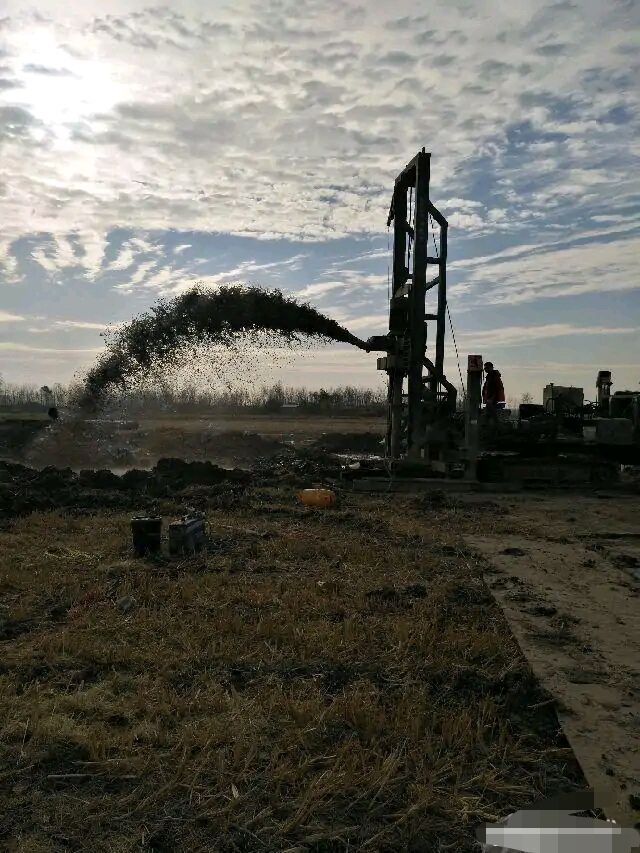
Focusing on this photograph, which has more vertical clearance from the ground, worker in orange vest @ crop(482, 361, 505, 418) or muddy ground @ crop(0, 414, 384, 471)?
worker in orange vest @ crop(482, 361, 505, 418)

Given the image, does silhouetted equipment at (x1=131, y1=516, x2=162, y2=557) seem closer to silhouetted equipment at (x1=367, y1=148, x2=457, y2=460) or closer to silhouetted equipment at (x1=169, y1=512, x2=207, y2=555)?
silhouetted equipment at (x1=169, y1=512, x2=207, y2=555)

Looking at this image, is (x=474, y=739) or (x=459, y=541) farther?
(x=459, y=541)

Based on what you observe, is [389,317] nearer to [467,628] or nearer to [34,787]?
[467,628]

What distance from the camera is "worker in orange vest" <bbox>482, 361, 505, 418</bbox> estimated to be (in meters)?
14.2

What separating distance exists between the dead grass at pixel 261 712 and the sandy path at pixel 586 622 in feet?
0.59

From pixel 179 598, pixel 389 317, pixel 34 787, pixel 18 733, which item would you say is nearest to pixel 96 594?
pixel 179 598

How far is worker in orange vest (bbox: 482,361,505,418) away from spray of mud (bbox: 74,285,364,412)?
4305 millimetres

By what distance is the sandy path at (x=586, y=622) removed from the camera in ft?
11.5

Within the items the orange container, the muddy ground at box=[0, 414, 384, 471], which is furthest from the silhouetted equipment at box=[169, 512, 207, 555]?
the muddy ground at box=[0, 414, 384, 471]

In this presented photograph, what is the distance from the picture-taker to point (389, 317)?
14734mm

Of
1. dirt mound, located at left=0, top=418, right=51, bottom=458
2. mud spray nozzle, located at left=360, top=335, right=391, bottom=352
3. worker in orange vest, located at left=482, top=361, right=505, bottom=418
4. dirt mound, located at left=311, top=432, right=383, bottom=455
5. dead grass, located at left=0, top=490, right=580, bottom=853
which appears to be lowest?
dead grass, located at left=0, top=490, right=580, bottom=853

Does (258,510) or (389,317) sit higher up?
(389,317)

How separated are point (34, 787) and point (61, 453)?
18153mm

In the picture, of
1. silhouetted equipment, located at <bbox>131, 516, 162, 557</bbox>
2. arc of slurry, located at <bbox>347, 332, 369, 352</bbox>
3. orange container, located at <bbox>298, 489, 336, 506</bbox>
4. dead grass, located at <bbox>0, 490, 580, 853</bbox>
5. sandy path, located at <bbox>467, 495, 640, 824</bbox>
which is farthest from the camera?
arc of slurry, located at <bbox>347, 332, 369, 352</bbox>
